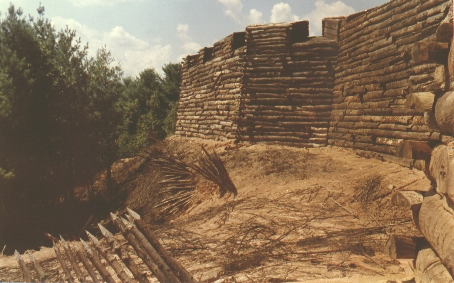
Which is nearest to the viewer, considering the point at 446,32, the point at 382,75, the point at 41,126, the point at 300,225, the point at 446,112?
the point at 446,112

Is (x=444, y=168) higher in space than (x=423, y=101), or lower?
lower

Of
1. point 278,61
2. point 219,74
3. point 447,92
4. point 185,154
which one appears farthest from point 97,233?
point 447,92

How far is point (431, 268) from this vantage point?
104 inches

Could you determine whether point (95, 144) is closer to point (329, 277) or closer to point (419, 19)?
point (419, 19)

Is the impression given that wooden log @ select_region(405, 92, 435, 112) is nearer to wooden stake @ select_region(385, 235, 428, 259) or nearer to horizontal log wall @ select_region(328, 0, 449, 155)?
wooden stake @ select_region(385, 235, 428, 259)

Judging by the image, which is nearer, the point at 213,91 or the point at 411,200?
the point at 411,200

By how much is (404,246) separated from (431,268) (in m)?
0.40

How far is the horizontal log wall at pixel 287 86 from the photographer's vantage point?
998 cm

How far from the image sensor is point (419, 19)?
670 centimetres

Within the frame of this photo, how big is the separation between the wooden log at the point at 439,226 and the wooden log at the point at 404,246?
14 centimetres

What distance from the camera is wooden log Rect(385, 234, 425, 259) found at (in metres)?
3.03

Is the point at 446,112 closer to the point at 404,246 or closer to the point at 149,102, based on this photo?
the point at 404,246

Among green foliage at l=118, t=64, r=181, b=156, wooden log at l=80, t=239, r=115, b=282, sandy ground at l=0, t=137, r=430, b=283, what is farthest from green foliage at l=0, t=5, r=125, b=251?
wooden log at l=80, t=239, r=115, b=282

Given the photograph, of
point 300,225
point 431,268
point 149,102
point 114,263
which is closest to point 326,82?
point 300,225
